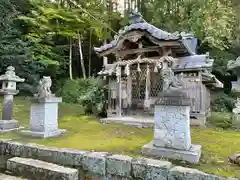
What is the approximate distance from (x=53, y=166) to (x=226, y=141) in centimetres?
497

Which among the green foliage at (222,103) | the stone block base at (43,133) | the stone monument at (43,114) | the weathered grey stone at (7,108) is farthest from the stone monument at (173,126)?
the green foliage at (222,103)

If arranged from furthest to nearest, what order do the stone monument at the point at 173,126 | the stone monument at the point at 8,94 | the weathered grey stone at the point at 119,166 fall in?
1. the stone monument at the point at 8,94
2. the stone monument at the point at 173,126
3. the weathered grey stone at the point at 119,166

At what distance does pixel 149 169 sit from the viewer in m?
3.37

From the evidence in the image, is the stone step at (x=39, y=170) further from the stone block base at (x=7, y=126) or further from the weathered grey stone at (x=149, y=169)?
the stone block base at (x=7, y=126)

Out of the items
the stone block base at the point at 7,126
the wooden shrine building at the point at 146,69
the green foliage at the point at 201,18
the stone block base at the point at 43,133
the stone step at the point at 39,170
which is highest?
the green foliage at the point at 201,18

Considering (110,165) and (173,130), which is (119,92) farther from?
(110,165)

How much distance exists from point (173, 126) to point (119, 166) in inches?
57.5

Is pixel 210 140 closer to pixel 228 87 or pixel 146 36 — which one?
pixel 146 36

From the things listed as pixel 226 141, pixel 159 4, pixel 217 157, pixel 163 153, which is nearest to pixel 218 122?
pixel 226 141

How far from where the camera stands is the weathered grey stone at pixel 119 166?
3.54 meters

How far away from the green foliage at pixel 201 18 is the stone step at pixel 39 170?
47.5 ft

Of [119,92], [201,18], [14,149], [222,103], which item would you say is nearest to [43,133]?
[14,149]

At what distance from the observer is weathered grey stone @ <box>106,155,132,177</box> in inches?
139

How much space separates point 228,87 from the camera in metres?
18.4
